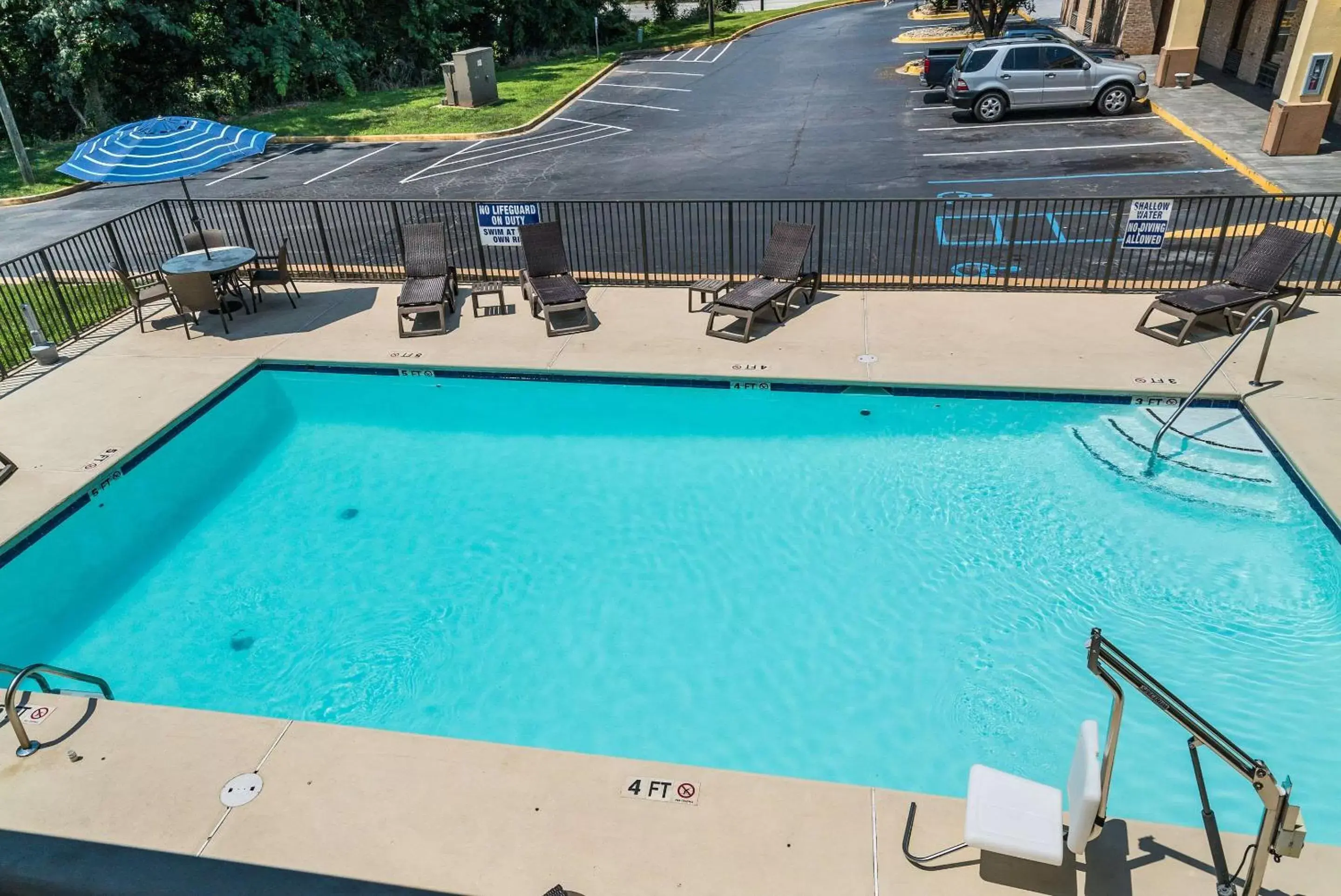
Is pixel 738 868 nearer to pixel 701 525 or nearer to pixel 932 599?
pixel 932 599

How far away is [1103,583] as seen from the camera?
7.44 m

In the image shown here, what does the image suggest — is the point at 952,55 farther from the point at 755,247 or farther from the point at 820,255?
the point at 820,255

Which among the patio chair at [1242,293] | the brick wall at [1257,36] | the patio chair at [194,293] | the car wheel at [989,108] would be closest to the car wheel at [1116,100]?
the car wheel at [989,108]

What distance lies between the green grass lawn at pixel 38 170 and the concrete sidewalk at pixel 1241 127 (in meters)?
27.6

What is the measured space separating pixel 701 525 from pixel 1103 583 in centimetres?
362

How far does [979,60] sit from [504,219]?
50.8 ft

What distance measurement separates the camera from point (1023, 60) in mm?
21875

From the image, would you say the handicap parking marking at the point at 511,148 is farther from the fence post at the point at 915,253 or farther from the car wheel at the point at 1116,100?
the car wheel at the point at 1116,100

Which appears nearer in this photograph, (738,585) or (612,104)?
(738,585)

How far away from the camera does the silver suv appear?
70.4 ft

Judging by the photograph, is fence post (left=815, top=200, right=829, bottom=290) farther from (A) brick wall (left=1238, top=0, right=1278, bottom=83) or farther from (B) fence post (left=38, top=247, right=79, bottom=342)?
(A) brick wall (left=1238, top=0, right=1278, bottom=83)

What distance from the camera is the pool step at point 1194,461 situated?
8188 mm

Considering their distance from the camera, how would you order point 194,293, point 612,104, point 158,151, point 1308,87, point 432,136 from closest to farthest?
point 158,151
point 194,293
point 1308,87
point 432,136
point 612,104

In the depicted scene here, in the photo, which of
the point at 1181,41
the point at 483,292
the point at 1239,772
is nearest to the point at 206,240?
the point at 483,292
